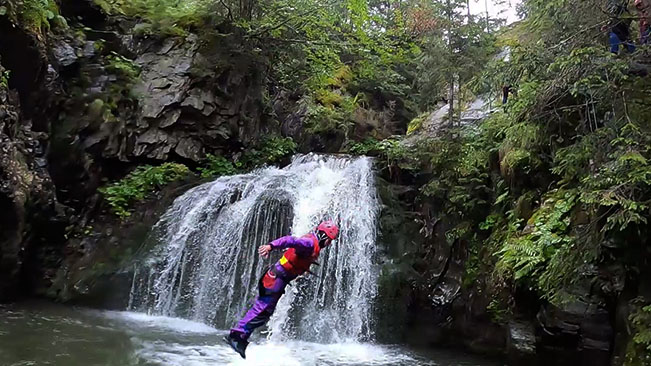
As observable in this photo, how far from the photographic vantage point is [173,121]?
481 inches

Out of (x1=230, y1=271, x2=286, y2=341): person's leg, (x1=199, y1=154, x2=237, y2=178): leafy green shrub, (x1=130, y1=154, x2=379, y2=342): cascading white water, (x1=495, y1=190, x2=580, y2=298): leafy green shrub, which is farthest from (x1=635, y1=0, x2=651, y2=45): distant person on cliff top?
(x1=199, y1=154, x2=237, y2=178): leafy green shrub

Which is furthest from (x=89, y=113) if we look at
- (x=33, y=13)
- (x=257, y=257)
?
(x=257, y=257)

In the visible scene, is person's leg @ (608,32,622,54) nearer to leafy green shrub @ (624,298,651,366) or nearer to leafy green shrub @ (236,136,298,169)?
leafy green shrub @ (624,298,651,366)

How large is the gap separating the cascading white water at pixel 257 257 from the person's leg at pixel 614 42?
16.7 feet

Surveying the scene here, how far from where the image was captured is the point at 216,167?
12.8 meters

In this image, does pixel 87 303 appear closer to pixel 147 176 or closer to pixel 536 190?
pixel 147 176

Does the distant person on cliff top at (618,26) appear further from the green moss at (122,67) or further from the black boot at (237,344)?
the green moss at (122,67)

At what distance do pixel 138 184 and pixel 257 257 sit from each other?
12.0 ft

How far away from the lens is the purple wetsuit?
5330mm

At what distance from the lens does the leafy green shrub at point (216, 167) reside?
12.5 m

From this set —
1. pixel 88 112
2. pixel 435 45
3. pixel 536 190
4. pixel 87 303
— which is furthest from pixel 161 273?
pixel 435 45

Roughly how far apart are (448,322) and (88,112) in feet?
27.5

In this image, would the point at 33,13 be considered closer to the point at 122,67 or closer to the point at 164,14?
the point at 122,67

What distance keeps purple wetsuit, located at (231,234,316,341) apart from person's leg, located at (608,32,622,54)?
3.80 meters
